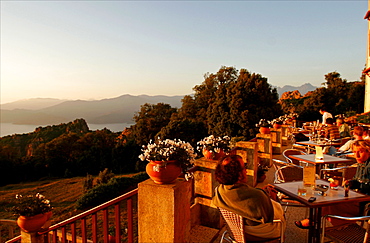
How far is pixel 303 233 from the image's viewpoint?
10.6 ft

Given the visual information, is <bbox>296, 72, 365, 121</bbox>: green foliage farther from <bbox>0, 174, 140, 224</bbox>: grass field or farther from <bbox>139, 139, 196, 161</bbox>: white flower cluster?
<bbox>139, 139, 196, 161</bbox>: white flower cluster

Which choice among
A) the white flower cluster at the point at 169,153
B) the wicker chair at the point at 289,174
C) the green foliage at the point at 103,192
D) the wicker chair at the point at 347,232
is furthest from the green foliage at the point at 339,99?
the white flower cluster at the point at 169,153

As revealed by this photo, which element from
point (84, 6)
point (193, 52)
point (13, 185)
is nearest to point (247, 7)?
point (84, 6)

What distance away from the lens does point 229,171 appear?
208 centimetres

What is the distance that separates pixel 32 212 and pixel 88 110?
217 ft

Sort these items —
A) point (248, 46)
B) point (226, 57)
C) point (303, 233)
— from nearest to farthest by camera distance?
point (303, 233), point (248, 46), point (226, 57)

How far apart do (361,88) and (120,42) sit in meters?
26.2

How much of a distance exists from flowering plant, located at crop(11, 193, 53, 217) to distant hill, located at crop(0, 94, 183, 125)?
116 feet

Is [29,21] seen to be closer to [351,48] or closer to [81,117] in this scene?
[351,48]

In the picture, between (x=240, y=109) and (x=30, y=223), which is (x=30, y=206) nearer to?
(x=30, y=223)

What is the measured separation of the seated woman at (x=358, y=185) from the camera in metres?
2.67

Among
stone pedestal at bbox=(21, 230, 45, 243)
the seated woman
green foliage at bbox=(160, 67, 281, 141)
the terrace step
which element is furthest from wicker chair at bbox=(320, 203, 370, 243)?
green foliage at bbox=(160, 67, 281, 141)

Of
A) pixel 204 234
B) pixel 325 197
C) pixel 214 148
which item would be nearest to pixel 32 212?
pixel 204 234

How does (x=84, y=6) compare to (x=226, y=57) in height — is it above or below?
below
